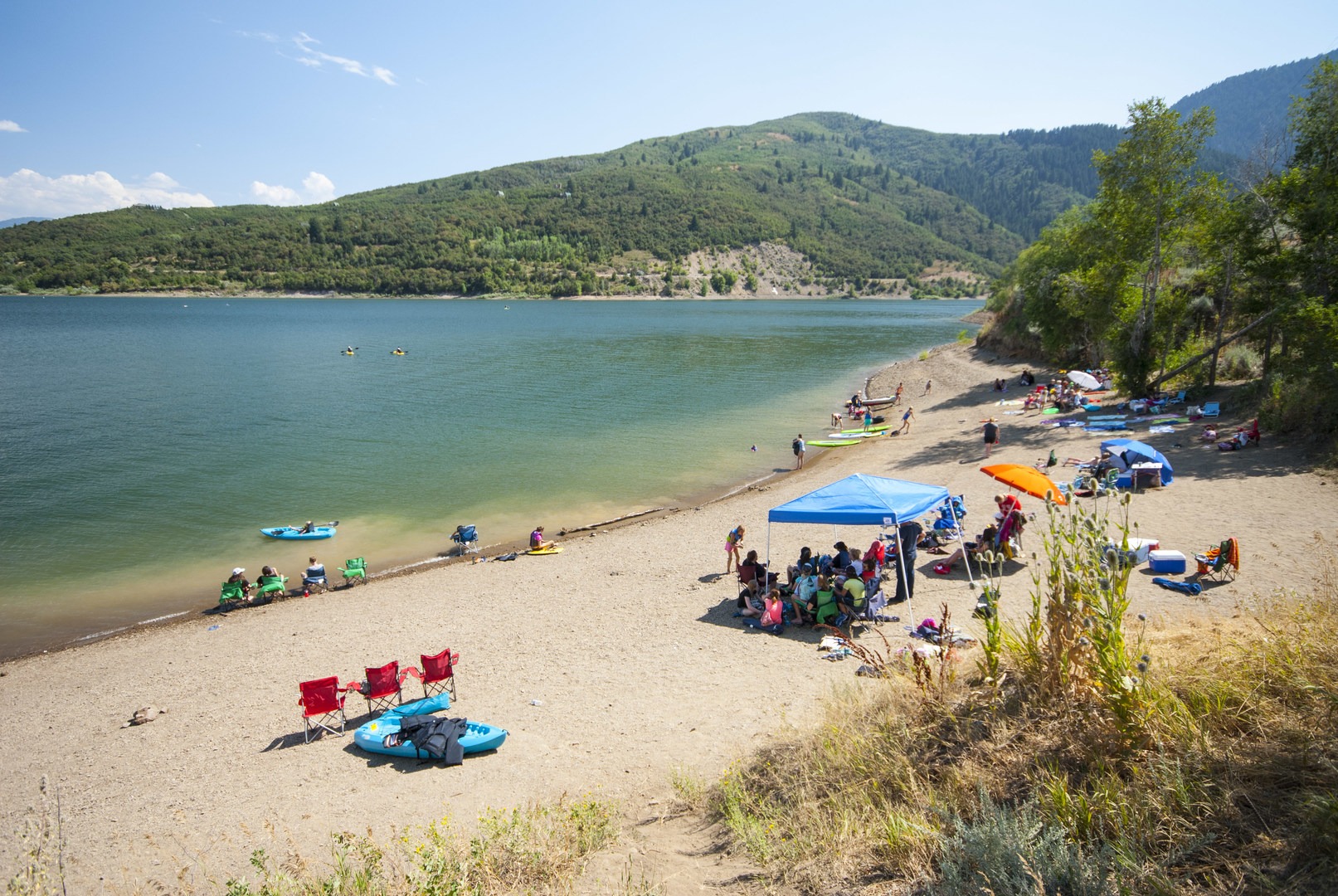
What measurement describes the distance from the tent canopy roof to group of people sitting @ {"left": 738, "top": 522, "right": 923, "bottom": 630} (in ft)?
1.78

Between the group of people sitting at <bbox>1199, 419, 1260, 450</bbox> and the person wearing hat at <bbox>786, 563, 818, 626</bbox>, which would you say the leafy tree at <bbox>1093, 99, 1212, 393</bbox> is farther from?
the person wearing hat at <bbox>786, 563, 818, 626</bbox>

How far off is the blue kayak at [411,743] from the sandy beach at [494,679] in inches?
6.9

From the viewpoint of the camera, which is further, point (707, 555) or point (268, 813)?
point (707, 555)

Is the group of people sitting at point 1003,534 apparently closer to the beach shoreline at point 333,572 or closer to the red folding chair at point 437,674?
the red folding chair at point 437,674

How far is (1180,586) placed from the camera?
35.4 ft

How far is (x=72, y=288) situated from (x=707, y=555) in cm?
20908

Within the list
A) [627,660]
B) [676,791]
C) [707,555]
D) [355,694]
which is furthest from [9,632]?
[676,791]

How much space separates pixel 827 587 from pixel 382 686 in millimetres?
7426

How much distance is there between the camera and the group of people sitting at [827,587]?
11.3 meters

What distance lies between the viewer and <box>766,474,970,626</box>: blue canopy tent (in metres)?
11.4

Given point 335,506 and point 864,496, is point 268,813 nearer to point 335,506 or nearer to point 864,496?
point 864,496

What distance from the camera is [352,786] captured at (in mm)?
8492

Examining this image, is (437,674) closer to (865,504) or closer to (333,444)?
(865,504)

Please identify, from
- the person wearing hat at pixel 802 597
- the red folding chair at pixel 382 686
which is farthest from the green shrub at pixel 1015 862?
the red folding chair at pixel 382 686
